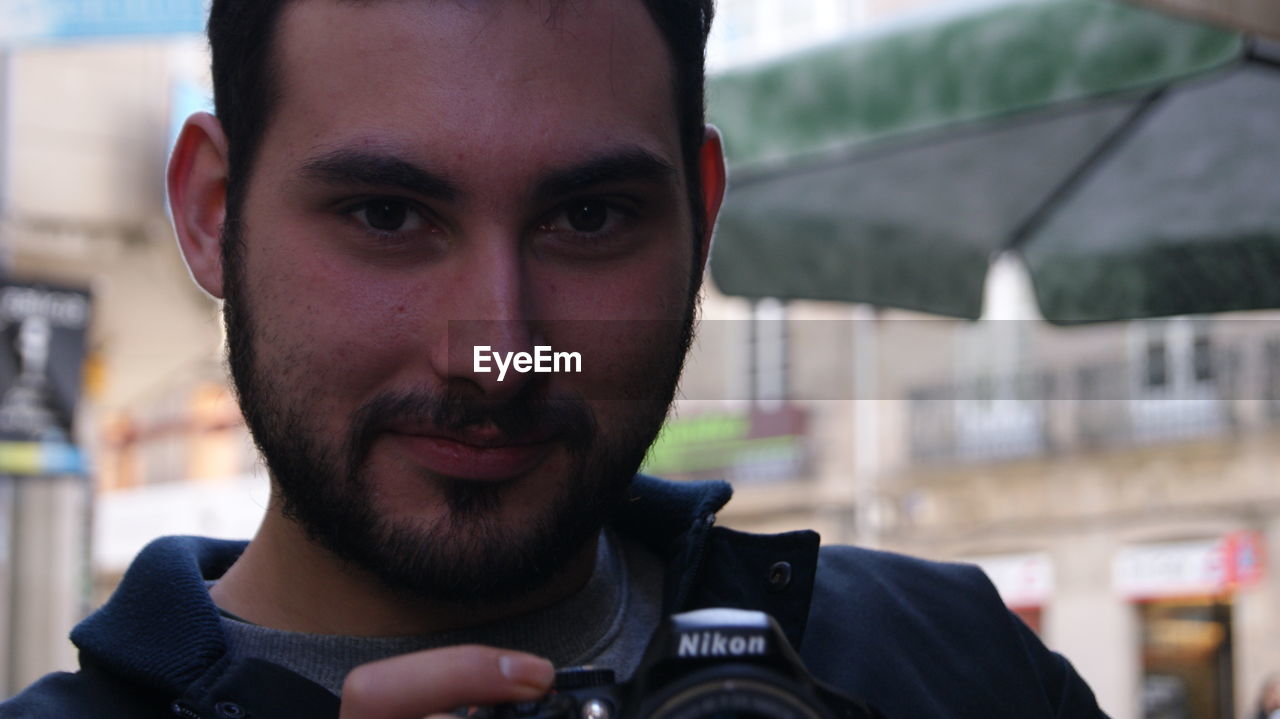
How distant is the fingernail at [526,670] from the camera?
1.16 metres

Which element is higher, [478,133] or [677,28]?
[677,28]

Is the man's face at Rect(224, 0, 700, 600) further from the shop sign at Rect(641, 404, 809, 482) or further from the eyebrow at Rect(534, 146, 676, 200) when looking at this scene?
the shop sign at Rect(641, 404, 809, 482)

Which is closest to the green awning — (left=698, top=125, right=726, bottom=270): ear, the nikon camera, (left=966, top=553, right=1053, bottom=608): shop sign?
(left=698, top=125, right=726, bottom=270): ear

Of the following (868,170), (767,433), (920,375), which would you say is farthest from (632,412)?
(767,433)

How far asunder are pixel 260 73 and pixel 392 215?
21cm

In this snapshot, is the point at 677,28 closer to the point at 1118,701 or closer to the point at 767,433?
the point at 1118,701

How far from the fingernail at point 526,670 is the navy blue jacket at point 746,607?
0.80 ft

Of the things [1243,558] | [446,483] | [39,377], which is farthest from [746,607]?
[1243,558]

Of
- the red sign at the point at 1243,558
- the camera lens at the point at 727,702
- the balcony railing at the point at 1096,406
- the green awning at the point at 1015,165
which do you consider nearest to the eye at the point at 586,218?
the camera lens at the point at 727,702

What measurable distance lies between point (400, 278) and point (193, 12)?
5.50m

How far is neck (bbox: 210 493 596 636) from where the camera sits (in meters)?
1.43

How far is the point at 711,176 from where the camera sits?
1655mm

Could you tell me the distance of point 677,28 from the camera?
60.2 inches

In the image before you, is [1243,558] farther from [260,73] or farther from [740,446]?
[260,73]
